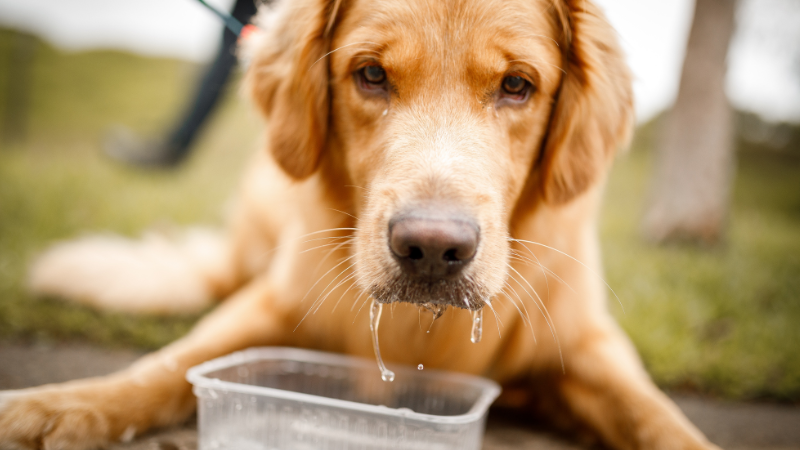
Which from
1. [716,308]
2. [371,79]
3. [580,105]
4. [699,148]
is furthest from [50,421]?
[699,148]

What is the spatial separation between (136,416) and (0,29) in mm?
11582

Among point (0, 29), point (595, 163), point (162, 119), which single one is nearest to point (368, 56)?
point (595, 163)

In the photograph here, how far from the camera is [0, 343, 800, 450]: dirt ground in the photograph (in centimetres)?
214

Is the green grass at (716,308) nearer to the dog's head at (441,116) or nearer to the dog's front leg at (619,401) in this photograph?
the dog's front leg at (619,401)

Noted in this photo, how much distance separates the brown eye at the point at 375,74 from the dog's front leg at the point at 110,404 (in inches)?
50.2

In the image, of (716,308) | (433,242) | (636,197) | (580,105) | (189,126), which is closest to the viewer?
(433,242)

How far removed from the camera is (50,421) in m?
1.73

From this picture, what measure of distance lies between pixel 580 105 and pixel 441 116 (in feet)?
2.07

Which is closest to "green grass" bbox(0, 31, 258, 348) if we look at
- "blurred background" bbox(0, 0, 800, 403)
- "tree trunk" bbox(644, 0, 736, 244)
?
"blurred background" bbox(0, 0, 800, 403)

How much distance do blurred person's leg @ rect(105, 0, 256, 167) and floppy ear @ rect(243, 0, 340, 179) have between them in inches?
49.5

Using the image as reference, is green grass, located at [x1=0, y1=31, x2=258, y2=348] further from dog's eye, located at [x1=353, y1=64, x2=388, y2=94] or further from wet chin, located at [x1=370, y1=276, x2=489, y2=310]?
wet chin, located at [x1=370, y1=276, x2=489, y2=310]

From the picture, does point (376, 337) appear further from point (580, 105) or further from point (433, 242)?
point (580, 105)

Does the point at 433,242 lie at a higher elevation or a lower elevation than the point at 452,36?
lower

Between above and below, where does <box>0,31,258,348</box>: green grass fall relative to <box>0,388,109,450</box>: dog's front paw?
above
